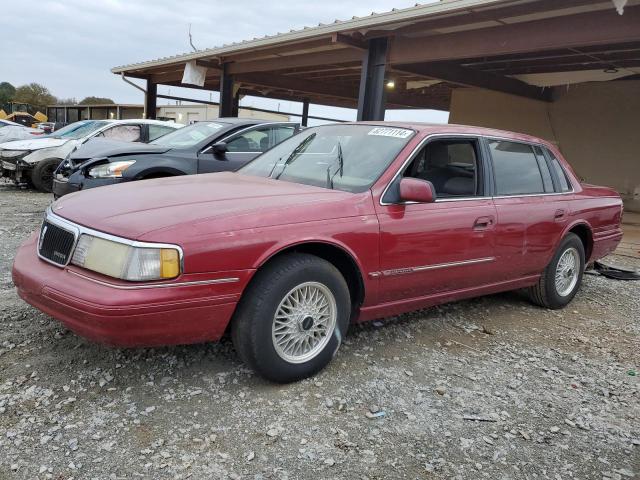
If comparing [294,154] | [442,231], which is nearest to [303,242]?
[442,231]

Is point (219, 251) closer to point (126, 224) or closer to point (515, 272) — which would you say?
point (126, 224)

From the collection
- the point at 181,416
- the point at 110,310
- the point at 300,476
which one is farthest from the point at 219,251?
the point at 300,476

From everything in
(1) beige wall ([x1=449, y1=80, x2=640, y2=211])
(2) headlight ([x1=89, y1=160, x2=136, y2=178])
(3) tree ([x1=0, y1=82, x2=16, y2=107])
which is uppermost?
(3) tree ([x1=0, y1=82, x2=16, y2=107])

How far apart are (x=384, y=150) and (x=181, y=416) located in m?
2.12

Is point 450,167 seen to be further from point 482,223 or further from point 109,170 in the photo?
point 109,170

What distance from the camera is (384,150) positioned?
357cm

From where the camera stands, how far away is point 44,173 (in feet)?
32.6

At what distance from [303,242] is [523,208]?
217 centimetres

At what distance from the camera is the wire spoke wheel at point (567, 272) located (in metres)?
4.79

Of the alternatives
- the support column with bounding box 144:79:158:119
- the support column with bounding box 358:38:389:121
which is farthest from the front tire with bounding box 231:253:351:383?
the support column with bounding box 144:79:158:119

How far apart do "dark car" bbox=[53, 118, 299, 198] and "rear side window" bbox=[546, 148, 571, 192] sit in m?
3.47

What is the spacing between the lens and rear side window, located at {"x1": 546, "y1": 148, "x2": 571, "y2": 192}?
4.73 meters

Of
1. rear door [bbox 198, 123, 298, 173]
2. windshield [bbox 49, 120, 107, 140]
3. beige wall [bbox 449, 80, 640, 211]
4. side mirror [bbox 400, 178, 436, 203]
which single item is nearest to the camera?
side mirror [bbox 400, 178, 436, 203]

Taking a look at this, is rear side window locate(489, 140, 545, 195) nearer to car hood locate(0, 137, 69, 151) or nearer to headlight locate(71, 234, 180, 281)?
headlight locate(71, 234, 180, 281)
